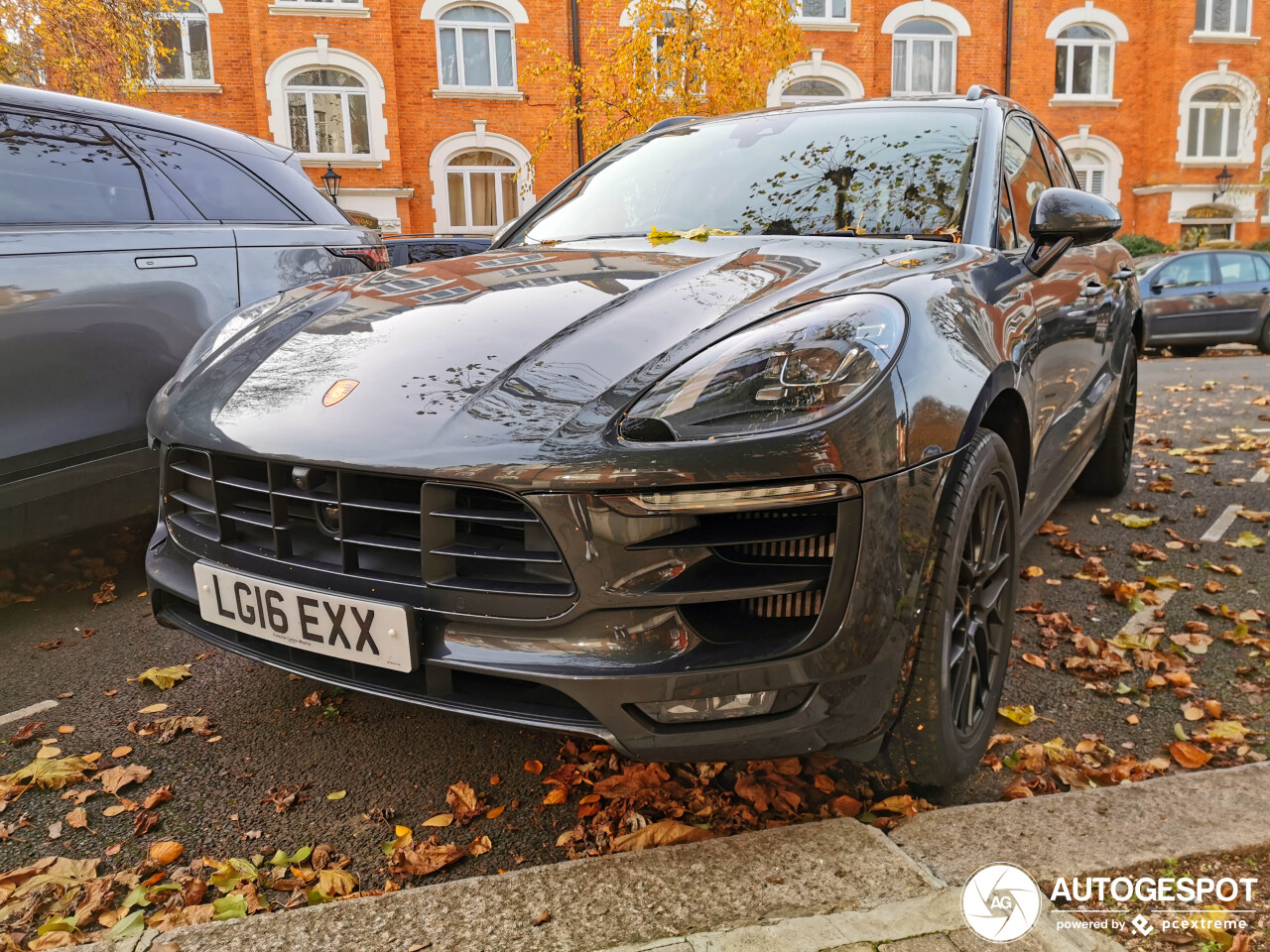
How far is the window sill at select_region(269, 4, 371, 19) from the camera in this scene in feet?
65.3

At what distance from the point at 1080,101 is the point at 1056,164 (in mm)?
23206

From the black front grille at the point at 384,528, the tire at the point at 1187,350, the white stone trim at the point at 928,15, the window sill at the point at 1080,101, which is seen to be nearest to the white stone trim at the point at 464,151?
the white stone trim at the point at 928,15

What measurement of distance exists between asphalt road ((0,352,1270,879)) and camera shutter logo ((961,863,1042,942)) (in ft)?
1.30

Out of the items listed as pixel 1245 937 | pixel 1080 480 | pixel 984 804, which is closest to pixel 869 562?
Result: pixel 984 804

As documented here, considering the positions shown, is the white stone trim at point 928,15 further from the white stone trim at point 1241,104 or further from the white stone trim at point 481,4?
the white stone trim at point 481,4

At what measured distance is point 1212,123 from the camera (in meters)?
24.3

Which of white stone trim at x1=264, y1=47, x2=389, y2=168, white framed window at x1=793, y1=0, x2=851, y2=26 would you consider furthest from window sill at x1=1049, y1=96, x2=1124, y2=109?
white stone trim at x1=264, y1=47, x2=389, y2=168

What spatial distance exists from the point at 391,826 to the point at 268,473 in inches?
31.5

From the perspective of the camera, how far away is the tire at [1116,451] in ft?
14.4

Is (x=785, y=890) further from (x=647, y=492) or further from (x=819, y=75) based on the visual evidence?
(x=819, y=75)

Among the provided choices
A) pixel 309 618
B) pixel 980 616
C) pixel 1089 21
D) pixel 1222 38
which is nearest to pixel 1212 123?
pixel 1222 38

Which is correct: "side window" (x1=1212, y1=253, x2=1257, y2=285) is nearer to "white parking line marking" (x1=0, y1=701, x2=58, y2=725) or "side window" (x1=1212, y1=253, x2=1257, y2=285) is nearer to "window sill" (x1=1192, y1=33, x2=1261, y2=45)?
"white parking line marking" (x1=0, y1=701, x2=58, y2=725)

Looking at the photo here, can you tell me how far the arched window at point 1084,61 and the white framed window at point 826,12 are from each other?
540 cm

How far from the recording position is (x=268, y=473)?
1.99 metres
